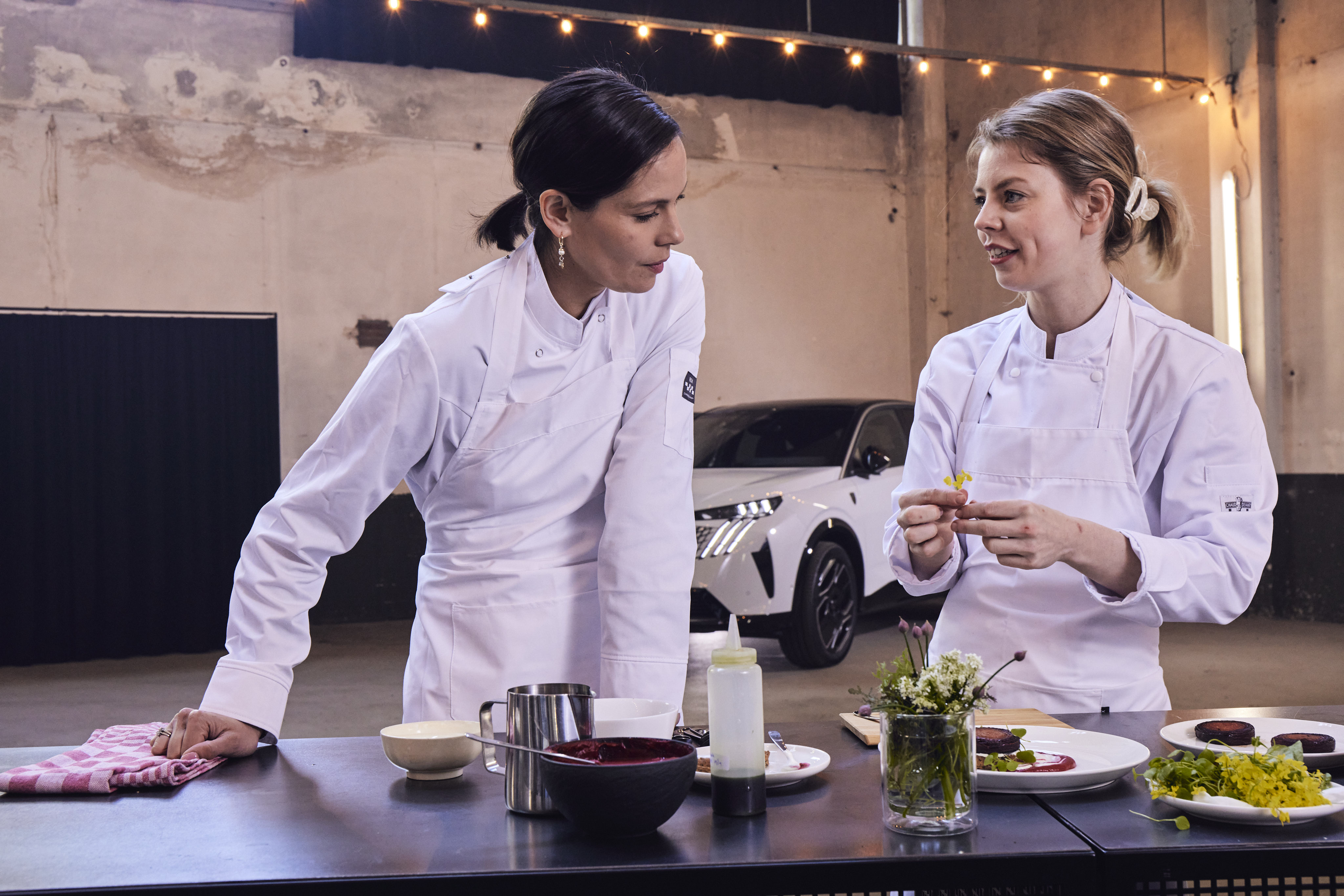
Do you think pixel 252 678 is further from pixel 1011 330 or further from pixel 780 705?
pixel 780 705

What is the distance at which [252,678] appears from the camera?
1579mm

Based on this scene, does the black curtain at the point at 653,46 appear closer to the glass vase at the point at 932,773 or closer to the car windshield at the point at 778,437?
the car windshield at the point at 778,437

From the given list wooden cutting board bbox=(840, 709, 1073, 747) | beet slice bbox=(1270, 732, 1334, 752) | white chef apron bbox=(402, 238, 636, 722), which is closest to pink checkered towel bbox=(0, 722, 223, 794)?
white chef apron bbox=(402, 238, 636, 722)

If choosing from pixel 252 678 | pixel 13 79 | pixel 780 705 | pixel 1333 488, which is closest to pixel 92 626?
pixel 13 79

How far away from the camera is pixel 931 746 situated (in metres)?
1.11

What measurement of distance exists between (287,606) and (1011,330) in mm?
1221

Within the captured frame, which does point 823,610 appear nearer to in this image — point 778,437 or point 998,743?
point 778,437

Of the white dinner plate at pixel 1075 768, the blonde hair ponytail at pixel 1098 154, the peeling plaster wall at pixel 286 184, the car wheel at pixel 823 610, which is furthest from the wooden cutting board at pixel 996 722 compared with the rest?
the peeling plaster wall at pixel 286 184

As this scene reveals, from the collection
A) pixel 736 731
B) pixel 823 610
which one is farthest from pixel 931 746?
pixel 823 610

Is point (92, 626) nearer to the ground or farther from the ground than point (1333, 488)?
nearer to the ground

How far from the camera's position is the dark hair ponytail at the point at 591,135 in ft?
5.48

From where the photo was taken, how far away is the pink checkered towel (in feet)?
4.50

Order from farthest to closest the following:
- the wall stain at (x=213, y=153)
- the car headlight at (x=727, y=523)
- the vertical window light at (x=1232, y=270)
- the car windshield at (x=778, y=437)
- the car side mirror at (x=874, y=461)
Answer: the vertical window light at (x=1232, y=270) < the wall stain at (x=213, y=153) < the car windshield at (x=778, y=437) < the car side mirror at (x=874, y=461) < the car headlight at (x=727, y=523)

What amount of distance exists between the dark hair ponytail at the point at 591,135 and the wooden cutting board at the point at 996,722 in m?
0.83
